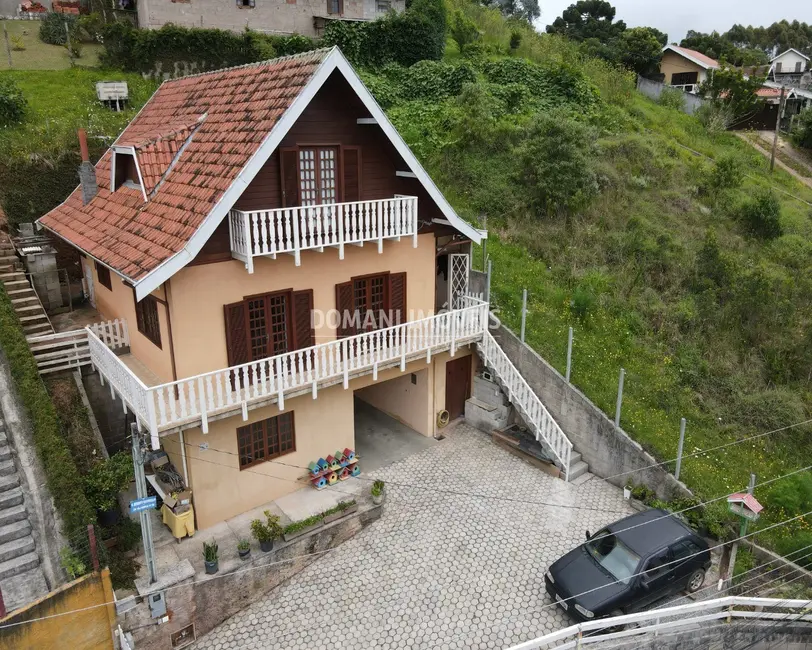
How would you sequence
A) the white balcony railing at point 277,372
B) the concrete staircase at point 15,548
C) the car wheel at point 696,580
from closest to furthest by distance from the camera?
the concrete staircase at point 15,548 < the white balcony railing at point 277,372 < the car wheel at point 696,580

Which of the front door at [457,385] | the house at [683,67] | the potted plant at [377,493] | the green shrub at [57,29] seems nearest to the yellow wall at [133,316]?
the potted plant at [377,493]

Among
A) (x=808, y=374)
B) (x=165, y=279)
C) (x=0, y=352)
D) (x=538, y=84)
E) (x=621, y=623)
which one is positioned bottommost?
(x=621, y=623)

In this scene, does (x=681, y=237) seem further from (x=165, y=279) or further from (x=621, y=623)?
(x=165, y=279)

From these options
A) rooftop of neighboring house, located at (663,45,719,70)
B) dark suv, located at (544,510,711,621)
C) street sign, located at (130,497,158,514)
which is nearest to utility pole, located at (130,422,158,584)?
street sign, located at (130,497,158,514)

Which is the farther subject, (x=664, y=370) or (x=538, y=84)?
(x=538, y=84)

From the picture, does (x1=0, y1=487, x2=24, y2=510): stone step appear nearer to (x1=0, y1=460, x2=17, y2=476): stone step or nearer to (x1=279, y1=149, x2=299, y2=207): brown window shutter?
(x1=0, y1=460, x2=17, y2=476): stone step

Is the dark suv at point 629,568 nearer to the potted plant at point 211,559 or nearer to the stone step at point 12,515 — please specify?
the potted plant at point 211,559

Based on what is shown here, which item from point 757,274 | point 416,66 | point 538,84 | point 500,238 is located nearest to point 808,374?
point 757,274
